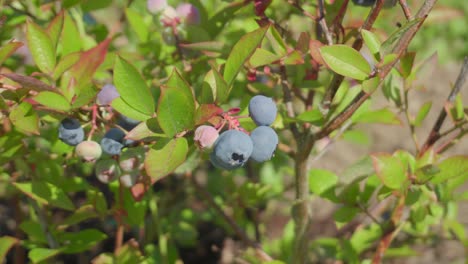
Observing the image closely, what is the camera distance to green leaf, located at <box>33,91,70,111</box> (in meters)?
0.93

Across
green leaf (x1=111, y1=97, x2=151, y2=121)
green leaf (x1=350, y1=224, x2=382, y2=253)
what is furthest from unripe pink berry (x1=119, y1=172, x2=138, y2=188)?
green leaf (x1=350, y1=224, x2=382, y2=253)

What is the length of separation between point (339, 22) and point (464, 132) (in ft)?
1.30

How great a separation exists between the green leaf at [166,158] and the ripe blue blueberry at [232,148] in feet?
0.17

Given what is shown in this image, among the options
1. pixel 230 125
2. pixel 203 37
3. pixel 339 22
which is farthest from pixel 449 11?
pixel 230 125

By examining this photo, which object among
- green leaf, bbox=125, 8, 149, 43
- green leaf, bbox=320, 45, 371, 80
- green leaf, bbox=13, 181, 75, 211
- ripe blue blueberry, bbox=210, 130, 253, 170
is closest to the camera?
ripe blue blueberry, bbox=210, 130, 253, 170

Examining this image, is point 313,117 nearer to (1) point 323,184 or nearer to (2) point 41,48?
(1) point 323,184

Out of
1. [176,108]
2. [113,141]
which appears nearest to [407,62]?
[176,108]

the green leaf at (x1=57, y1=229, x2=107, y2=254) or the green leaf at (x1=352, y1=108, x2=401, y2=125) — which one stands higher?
the green leaf at (x1=352, y1=108, x2=401, y2=125)

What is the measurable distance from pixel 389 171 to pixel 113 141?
51 centimetres

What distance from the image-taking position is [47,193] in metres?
1.23

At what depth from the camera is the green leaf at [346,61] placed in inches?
37.0

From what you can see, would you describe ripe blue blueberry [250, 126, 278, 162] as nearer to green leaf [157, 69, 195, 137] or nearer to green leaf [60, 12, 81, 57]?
green leaf [157, 69, 195, 137]

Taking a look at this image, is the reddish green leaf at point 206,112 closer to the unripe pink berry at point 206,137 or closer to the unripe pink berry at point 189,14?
the unripe pink berry at point 206,137

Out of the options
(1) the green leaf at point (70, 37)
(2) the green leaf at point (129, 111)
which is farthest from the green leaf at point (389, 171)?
(1) the green leaf at point (70, 37)
